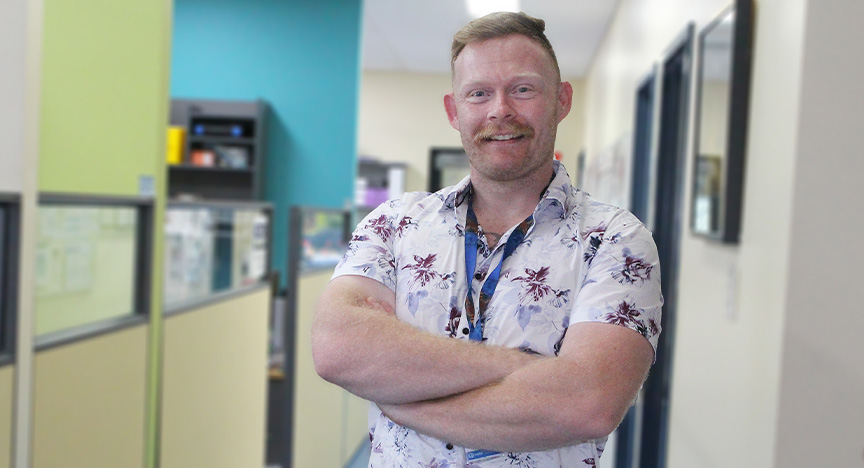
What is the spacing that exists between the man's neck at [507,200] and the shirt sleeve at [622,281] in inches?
4.9

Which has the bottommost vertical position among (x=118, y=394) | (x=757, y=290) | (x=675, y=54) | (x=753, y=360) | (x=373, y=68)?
(x=118, y=394)

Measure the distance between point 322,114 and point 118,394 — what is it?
431 centimetres

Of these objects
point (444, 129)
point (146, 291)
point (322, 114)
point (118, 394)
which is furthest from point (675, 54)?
point (444, 129)

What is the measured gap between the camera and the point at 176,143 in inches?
243

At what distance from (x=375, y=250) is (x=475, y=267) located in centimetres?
17

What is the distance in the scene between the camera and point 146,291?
7.89ft

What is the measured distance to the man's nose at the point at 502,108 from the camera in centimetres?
121

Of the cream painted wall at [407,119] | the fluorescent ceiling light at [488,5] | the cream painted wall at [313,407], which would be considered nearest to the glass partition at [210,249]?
the cream painted wall at [313,407]

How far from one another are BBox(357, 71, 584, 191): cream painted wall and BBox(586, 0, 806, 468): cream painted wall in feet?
23.5

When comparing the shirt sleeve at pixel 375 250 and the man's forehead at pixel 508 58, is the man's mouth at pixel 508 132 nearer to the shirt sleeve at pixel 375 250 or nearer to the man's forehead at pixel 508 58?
the man's forehead at pixel 508 58

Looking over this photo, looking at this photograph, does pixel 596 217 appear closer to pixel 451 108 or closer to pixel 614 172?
pixel 451 108

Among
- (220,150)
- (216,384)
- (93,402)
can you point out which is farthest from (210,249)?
(220,150)

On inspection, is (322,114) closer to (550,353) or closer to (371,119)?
(371,119)

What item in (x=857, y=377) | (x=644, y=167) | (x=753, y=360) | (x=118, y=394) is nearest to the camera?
(x=857, y=377)
